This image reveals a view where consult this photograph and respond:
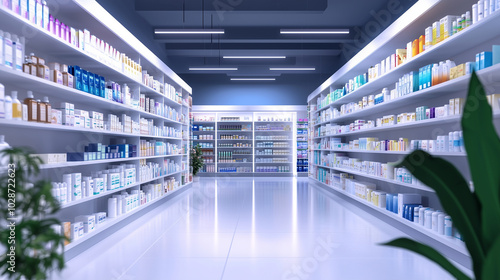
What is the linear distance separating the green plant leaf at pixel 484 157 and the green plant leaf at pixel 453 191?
0.10ft

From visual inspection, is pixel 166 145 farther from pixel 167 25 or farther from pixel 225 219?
pixel 167 25

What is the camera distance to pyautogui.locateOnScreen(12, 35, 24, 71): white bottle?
2.79 m

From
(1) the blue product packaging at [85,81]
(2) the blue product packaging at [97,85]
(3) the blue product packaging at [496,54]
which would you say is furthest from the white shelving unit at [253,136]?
(3) the blue product packaging at [496,54]

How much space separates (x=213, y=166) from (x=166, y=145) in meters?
6.05

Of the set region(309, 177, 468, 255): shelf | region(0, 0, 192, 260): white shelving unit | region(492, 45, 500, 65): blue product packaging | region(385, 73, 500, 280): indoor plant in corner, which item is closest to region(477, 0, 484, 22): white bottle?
region(492, 45, 500, 65): blue product packaging

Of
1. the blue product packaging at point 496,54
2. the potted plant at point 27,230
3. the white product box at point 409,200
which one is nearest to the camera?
the potted plant at point 27,230

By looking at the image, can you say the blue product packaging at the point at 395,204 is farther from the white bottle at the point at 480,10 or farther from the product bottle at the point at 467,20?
the white bottle at the point at 480,10

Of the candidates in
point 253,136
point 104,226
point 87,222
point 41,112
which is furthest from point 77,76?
point 253,136

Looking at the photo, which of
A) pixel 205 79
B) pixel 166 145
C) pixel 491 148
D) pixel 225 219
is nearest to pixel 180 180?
pixel 166 145

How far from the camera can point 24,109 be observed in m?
2.90

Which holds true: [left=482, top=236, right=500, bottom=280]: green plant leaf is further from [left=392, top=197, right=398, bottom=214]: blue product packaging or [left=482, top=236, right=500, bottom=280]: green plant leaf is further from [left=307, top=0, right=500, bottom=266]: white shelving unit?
[left=392, top=197, right=398, bottom=214]: blue product packaging

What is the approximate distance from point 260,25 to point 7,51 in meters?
7.95

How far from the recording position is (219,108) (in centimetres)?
1355

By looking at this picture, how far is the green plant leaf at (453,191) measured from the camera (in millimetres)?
759
